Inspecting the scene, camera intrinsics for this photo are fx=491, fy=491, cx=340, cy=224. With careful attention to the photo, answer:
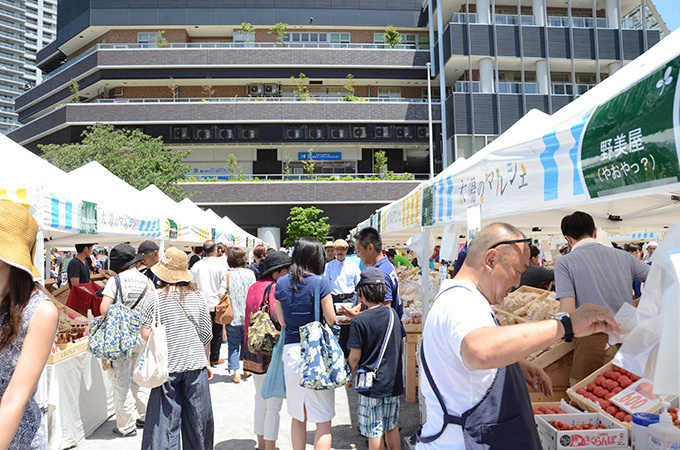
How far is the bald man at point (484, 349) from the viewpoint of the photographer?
1646mm

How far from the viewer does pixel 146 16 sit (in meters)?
36.9

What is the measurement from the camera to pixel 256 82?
1437 inches

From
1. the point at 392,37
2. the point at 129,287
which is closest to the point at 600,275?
the point at 129,287

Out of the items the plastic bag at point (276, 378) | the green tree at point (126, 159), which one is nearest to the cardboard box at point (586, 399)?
the plastic bag at point (276, 378)

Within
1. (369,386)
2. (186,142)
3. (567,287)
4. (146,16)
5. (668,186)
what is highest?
(146,16)

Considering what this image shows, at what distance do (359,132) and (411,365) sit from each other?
99.9ft

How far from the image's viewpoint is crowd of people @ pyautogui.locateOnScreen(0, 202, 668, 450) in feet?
5.85

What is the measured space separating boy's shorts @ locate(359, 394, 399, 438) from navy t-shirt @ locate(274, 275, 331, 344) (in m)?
0.81

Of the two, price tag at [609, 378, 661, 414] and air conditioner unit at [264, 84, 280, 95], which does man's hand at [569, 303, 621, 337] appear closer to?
price tag at [609, 378, 661, 414]

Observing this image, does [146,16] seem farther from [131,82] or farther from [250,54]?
[250,54]

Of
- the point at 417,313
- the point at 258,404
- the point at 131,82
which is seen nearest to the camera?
the point at 258,404

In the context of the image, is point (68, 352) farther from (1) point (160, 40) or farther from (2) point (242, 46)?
(1) point (160, 40)

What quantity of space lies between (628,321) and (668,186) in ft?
2.10

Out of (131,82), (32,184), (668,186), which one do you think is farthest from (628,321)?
(131,82)
